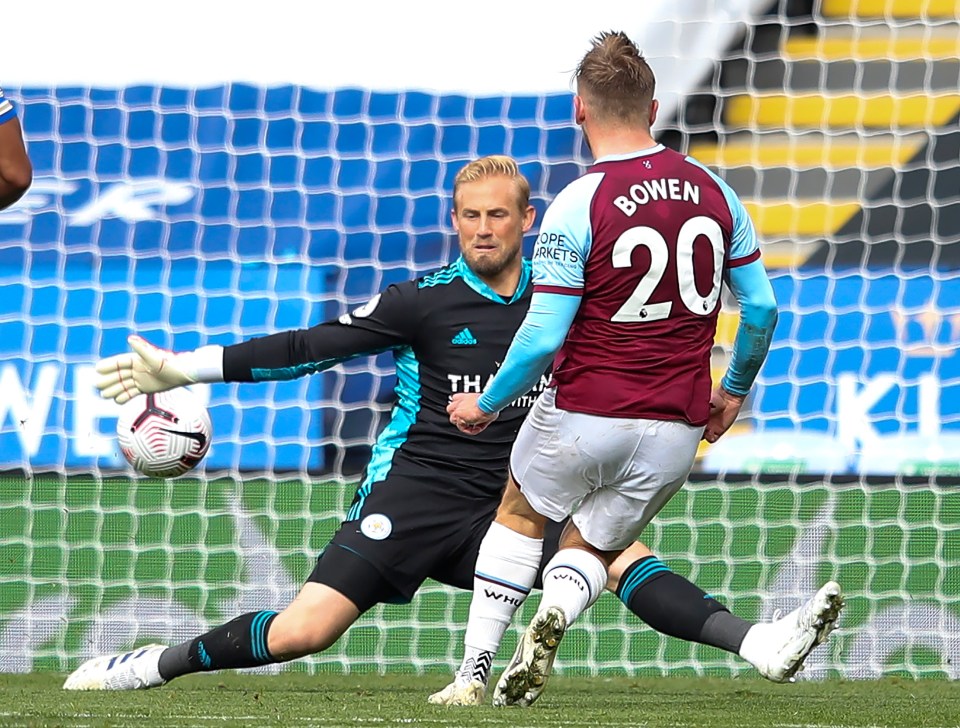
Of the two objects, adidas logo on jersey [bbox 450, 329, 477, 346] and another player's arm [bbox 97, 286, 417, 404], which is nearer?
another player's arm [bbox 97, 286, 417, 404]

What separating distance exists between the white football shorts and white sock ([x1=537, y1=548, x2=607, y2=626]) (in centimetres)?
6

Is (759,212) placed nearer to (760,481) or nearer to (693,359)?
(760,481)

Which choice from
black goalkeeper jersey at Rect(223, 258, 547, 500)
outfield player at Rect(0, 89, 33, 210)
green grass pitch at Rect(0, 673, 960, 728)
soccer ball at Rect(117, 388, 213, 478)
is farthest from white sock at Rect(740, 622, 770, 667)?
outfield player at Rect(0, 89, 33, 210)

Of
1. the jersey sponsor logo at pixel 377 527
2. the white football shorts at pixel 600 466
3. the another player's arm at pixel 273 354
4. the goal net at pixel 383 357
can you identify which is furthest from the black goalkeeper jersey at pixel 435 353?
the goal net at pixel 383 357

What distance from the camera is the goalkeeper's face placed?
4.31 metres

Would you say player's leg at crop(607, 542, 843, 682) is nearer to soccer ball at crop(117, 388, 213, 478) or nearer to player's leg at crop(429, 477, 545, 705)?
player's leg at crop(429, 477, 545, 705)

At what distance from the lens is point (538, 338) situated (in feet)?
11.6

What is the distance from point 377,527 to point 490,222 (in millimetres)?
929

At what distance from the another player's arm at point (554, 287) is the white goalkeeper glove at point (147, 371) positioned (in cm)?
107

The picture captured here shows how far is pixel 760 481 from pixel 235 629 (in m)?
2.83

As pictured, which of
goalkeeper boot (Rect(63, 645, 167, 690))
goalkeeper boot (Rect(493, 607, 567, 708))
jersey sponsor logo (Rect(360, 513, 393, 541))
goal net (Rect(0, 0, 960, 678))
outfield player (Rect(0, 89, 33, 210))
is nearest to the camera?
outfield player (Rect(0, 89, 33, 210))

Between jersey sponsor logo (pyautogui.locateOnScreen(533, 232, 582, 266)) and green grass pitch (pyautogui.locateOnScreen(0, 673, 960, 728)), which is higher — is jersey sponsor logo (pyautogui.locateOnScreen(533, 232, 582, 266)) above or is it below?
above

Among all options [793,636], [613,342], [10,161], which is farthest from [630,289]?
[10,161]

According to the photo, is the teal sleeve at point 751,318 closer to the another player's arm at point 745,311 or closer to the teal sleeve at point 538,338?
the another player's arm at point 745,311
